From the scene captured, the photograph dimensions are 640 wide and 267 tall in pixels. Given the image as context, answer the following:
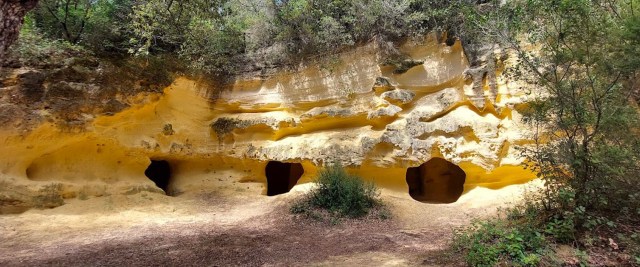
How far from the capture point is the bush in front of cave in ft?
26.9

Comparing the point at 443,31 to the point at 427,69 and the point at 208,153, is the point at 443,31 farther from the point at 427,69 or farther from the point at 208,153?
the point at 208,153

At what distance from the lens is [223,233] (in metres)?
6.96

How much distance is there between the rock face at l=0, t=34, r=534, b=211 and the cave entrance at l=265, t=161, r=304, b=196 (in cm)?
201

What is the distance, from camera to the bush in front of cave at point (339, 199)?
26.9ft

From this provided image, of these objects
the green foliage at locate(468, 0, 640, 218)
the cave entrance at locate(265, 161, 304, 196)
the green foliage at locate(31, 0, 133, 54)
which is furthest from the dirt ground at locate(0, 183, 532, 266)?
the green foliage at locate(31, 0, 133, 54)

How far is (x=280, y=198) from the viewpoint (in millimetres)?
9641

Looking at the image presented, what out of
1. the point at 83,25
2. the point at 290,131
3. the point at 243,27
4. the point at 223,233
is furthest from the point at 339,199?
the point at 83,25

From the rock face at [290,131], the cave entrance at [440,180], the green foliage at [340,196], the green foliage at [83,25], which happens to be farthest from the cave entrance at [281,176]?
the green foliage at [83,25]

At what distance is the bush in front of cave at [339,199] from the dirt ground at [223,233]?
1.00ft

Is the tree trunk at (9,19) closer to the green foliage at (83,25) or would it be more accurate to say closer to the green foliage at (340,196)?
the green foliage at (340,196)

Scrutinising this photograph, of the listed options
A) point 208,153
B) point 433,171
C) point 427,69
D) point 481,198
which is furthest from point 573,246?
point 208,153

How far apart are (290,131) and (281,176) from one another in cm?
309

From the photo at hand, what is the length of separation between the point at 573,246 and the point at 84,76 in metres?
9.85

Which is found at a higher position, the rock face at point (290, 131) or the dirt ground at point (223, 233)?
the rock face at point (290, 131)
